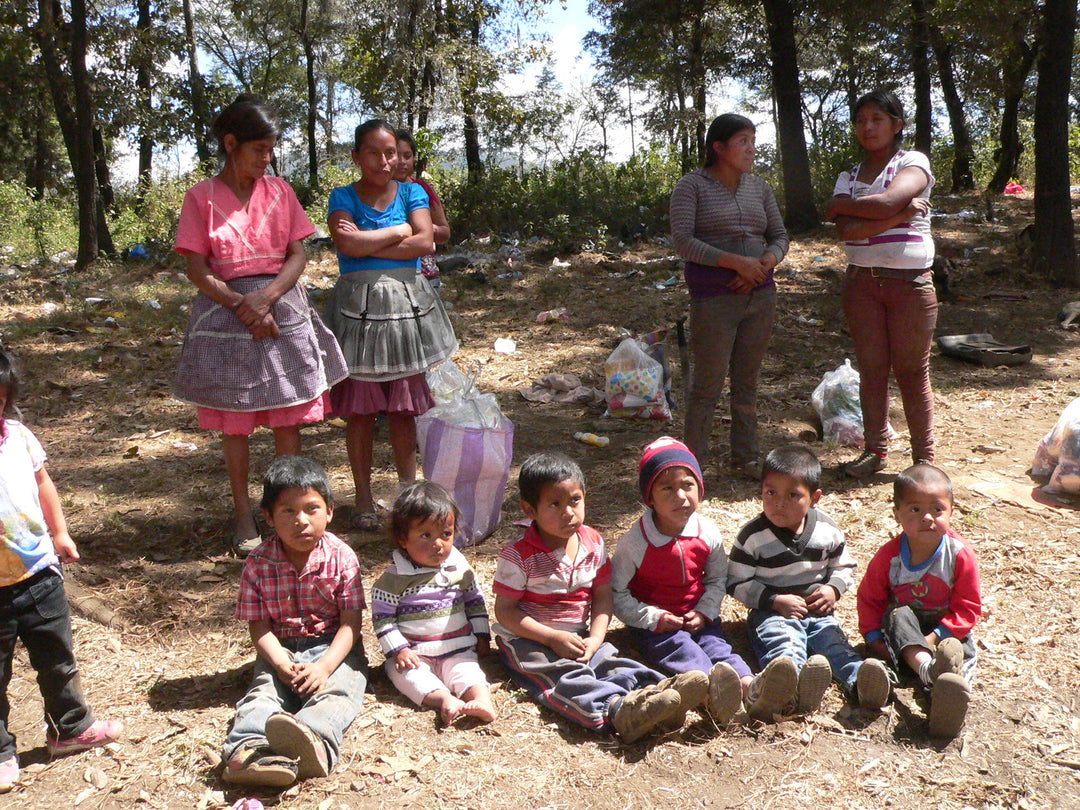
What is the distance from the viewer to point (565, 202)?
40.5 feet

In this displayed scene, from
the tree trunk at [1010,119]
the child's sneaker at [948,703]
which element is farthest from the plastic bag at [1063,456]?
the tree trunk at [1010,119]

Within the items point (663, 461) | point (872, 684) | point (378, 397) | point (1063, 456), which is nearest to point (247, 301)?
point (378, 397)

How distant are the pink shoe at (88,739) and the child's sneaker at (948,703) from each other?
2509 mm

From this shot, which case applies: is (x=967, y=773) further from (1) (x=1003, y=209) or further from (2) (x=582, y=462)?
(1) (x=1003, y=209)

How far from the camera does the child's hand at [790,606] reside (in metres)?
3.13

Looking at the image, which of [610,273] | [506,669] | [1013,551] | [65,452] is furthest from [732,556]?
[610,273]

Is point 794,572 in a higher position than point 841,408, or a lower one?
lower

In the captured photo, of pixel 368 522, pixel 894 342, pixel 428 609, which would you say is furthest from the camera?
pixel 894 342

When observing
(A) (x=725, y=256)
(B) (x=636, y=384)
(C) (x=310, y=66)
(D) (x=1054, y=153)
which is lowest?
(B) (x=636, y=384)

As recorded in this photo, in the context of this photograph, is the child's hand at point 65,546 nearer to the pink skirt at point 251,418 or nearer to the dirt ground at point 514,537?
the dirt ground at point 514,537

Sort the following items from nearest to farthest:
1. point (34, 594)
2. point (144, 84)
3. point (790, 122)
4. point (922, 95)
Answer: point (34, 594) < point (790, 122) < point (922, 95) < point (144, 84)

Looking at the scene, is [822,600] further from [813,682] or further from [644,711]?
[644,711]

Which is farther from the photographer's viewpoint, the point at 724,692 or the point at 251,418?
the point at 251,418

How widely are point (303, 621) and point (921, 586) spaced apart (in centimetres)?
213
